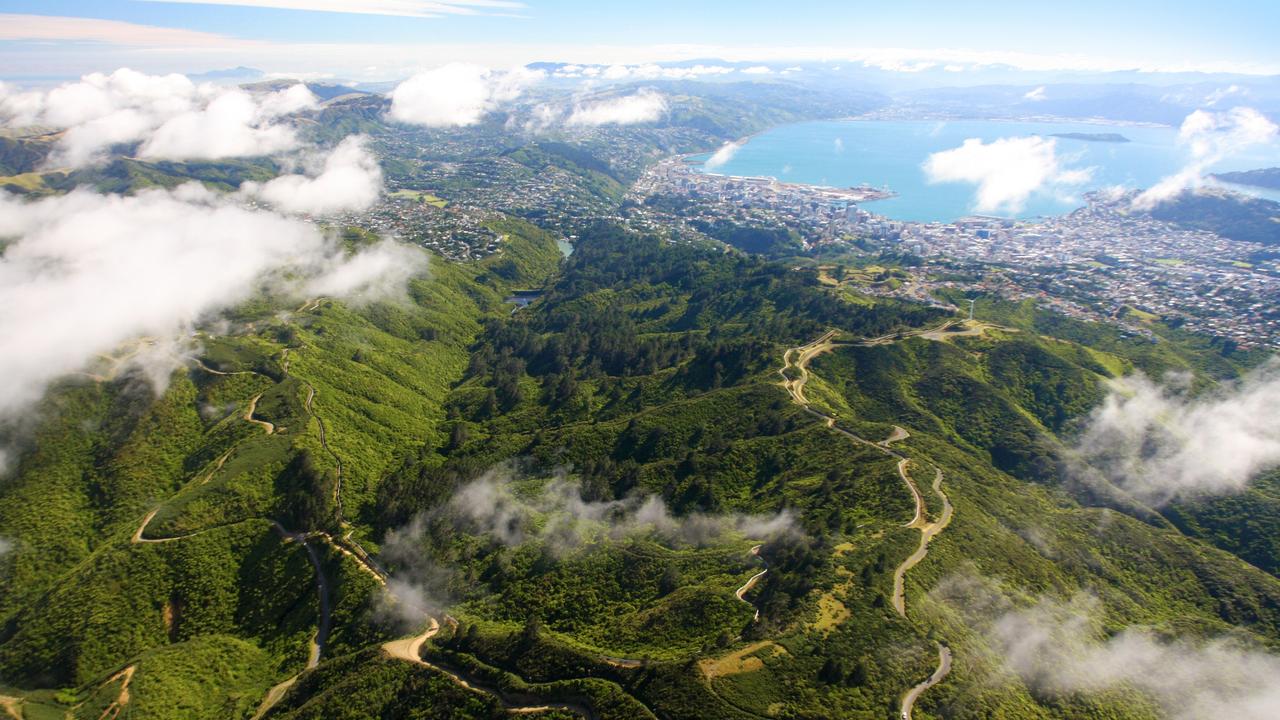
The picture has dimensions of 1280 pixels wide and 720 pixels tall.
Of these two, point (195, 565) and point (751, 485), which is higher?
point (751, 485)

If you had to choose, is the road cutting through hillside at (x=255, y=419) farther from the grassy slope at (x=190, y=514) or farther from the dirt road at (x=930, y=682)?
the dirt road at (x=930, y=682)

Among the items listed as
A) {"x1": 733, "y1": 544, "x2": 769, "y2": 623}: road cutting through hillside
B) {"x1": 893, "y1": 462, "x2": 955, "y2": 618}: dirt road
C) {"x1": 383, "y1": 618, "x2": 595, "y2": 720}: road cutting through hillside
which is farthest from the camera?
{"x1": 733, "y1": 544, "x2": 769, "y2": 623}: road cutting through hillside

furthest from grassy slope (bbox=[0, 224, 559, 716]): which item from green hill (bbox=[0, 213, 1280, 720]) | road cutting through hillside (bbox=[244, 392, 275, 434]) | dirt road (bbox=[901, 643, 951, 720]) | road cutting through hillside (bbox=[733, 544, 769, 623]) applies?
dirt road (bbox=[901, 643, 951, 720])

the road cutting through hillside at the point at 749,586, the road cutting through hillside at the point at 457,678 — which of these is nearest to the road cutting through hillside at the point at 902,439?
the road cutting through hillside at the point at 749,586

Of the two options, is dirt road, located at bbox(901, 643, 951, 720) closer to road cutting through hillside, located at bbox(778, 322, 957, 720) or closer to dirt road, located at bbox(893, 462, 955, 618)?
road cutting through hillside, located at bbox(778, 322, 957, 720)

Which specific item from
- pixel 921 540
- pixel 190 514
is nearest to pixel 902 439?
pixel 921 540

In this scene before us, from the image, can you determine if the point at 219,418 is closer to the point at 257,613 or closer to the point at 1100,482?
the point at 257,613

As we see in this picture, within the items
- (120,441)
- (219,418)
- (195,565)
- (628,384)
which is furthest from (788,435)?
(120,441)

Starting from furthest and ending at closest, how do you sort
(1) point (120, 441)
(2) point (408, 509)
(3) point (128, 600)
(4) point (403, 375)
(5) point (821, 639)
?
1. (4) point (403, 375)
2. (1) point (120, 441)
3. (2) point (408, 509)
4. (3) point (128, 600)
5. (5) point (821, 639)
